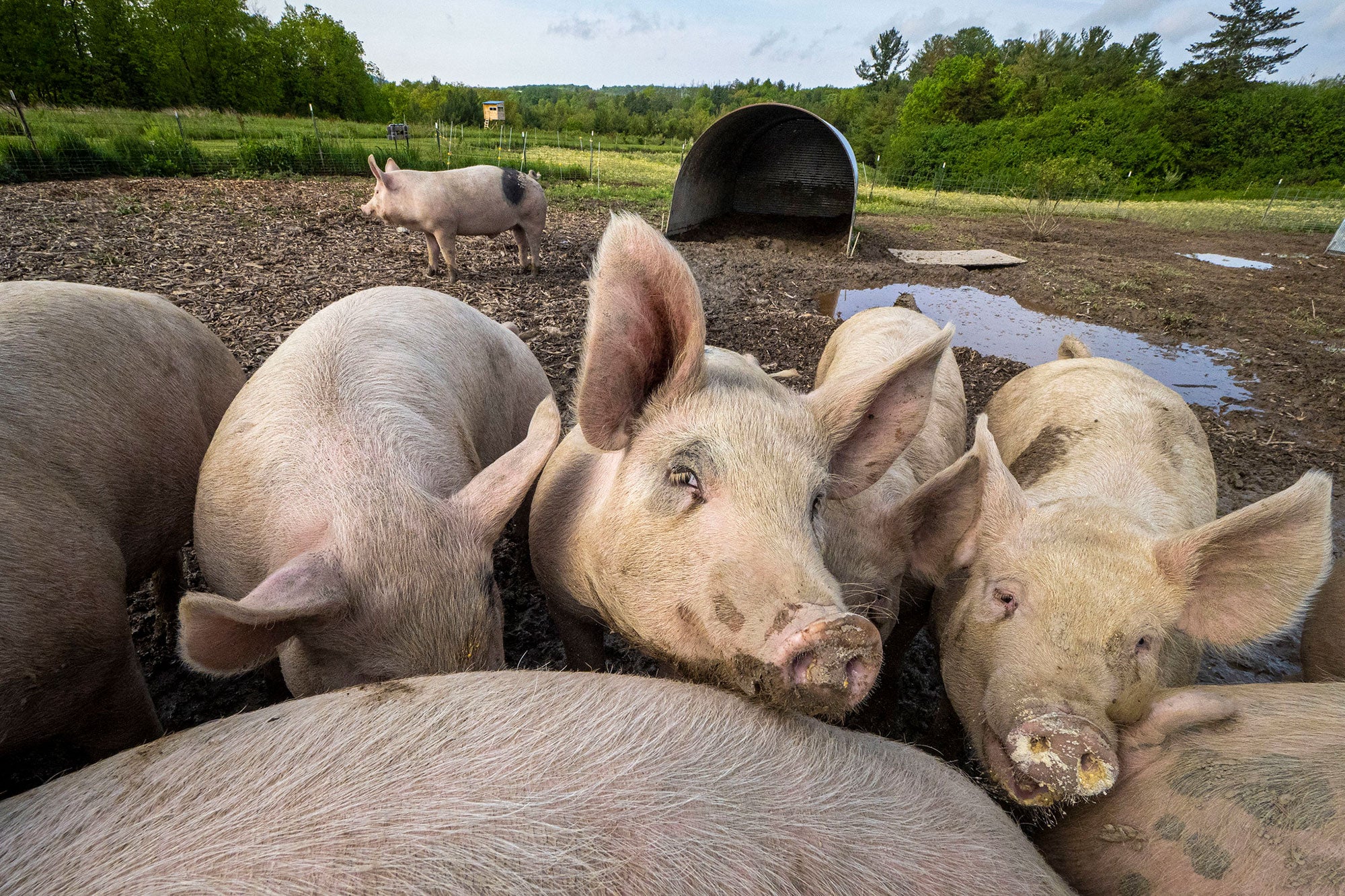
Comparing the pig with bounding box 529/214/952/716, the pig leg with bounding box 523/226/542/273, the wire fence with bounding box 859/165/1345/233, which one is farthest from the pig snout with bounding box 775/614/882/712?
the wire fence with bounding box 859/165/1345/233

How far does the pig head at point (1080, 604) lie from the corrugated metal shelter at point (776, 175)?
13883mm

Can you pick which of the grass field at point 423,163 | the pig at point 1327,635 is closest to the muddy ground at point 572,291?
the pig at point 1327,635

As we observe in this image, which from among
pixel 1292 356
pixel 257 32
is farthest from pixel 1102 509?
pixel 257 32

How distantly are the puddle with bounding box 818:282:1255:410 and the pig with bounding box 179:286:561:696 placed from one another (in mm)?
7069

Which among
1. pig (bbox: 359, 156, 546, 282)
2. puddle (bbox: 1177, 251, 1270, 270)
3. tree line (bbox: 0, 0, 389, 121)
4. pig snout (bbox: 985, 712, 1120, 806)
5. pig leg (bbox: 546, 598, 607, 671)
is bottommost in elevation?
pig leg (bbox: 546, 598, 607, 671)

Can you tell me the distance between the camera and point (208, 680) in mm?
3059

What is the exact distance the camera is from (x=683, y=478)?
1.94 meters

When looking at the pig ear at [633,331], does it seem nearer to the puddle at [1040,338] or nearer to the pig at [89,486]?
the pig at [89,486]

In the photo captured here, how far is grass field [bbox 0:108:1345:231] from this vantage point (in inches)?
627

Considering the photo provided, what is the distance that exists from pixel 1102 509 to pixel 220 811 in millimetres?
3002

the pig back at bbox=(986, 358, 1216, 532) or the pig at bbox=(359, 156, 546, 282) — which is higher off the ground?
the pig at bbox=(359, 156, 546, 282)

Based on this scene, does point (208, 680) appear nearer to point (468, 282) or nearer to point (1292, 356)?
point (468, 282)

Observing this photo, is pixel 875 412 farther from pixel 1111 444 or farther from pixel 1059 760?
pixel 1111 444

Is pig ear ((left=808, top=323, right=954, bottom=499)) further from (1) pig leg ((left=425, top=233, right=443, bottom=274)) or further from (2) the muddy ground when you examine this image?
(1) pig leg ((left=425, top=233, right=443, bottom=274))
